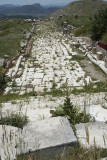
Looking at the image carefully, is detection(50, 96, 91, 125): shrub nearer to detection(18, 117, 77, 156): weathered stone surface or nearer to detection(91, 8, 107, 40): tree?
detection(18, 117, 77, 156): weathered stone surface

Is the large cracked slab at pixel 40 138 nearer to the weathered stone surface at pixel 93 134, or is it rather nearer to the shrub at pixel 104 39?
the weathered stone surface at pixel 93 134

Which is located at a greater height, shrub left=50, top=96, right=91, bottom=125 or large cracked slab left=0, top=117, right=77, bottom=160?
large cracked slab left=0, top=117, right=77, bottom=160

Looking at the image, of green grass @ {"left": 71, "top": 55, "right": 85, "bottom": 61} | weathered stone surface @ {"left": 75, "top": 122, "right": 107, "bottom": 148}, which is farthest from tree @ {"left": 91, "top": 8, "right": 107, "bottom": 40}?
weathered stone surface @ {"left": 75, "top": 122, "right": 107, "bottom": 148}

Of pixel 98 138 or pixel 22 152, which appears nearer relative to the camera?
pixel 22 152

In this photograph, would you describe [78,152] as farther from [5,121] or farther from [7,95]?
[7,95]

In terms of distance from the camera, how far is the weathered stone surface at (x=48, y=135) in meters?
2.84

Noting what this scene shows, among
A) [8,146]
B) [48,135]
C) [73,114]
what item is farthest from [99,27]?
[8,146]

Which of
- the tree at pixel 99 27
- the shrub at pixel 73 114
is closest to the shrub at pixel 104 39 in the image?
the tree at pixel 99 27

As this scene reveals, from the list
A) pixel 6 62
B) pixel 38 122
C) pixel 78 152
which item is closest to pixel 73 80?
pixel 6 62

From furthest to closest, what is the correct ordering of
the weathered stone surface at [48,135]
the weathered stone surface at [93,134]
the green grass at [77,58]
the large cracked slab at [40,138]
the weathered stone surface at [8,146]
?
the green grass at [77,58], the weathered stone surface at [93,134], the weathered stone surface at [48,135], the large cracked slab at [40,138], the weathered stone surface at [8,146]

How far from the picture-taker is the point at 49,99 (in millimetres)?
6250

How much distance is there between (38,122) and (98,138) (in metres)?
1.14

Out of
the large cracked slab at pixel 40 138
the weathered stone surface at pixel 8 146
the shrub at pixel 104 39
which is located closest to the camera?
the weathered stone surface at pixel 8 146

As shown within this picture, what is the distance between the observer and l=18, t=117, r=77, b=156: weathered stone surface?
284 cm
